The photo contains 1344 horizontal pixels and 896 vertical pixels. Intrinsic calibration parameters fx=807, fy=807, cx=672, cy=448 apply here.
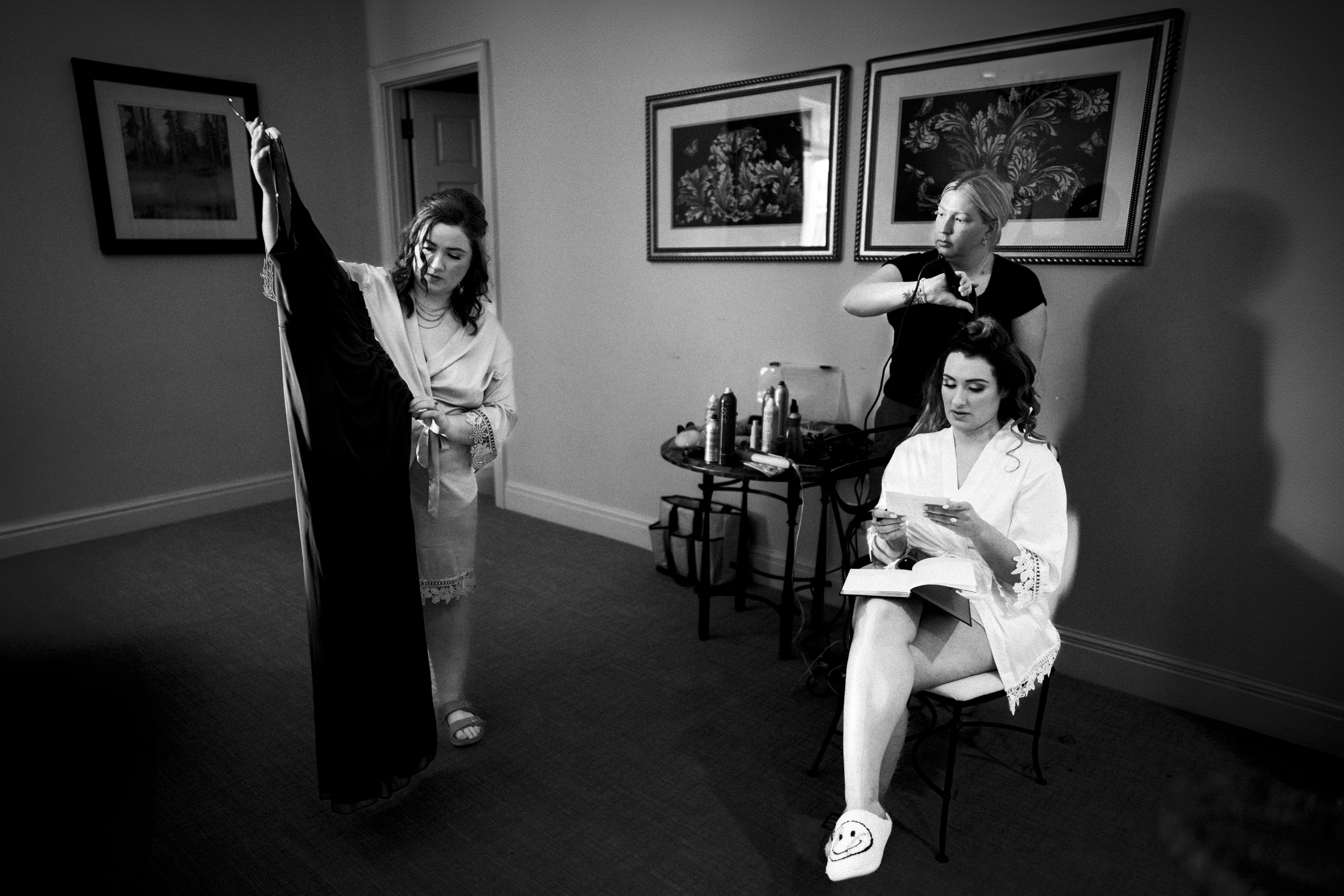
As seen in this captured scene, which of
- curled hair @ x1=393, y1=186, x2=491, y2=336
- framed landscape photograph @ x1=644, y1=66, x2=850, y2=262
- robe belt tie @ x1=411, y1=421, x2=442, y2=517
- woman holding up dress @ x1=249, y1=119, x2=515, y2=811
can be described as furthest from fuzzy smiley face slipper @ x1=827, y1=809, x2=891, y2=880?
framed landscape photograph @ x1=644, y1=66, x2=850, y2=262

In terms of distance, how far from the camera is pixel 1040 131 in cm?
255

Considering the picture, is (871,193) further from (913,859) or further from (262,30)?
(262,30)

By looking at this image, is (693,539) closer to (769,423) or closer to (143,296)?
(769,423)

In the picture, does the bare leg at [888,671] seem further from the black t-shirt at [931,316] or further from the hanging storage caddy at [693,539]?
the hanging storage caddy at [693,539]

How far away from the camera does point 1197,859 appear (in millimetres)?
587

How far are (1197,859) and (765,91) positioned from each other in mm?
3108

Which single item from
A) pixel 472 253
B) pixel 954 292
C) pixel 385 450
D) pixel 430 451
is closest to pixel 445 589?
pixel 430 451

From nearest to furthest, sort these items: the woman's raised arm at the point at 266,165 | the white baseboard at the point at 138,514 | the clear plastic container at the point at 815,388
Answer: the woman's raised arm at the point at 266,165 → the clear plastic container at the point at 815,388 → the white baseboard at the point at 138,514

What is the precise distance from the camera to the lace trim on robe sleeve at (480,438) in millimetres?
2133

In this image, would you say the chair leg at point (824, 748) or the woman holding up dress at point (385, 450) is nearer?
the woman holding up dress at point (385, 450)

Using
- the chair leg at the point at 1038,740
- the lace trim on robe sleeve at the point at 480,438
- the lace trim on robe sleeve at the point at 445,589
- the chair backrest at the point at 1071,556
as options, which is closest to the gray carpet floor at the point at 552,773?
the chair leg at the point at 1038,740

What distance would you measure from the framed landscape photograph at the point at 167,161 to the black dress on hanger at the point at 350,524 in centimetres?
282

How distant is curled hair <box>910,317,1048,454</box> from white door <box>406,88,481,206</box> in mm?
3720

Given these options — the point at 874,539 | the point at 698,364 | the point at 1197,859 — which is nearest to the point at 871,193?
the point at 698,364
